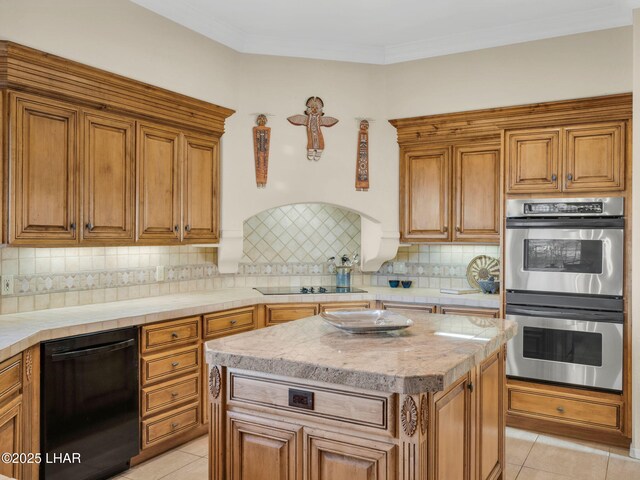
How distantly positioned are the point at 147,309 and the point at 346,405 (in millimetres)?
1917

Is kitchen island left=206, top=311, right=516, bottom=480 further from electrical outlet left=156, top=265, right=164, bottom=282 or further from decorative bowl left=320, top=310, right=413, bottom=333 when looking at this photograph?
electrical outlet left=156, top=265, right=164, bottom=282

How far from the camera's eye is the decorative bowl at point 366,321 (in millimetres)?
2395

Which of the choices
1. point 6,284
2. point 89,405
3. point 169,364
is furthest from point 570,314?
point 6,284

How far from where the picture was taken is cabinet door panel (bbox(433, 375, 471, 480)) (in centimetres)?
194

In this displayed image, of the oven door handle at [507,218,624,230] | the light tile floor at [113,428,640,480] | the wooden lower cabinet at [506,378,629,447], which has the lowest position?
the light tile floor at [113,428,640,480]

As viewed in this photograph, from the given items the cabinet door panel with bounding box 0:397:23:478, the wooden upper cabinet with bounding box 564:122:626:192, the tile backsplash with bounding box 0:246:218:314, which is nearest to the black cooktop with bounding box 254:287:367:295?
the tile backsplash with bounding box 0:246:218:314

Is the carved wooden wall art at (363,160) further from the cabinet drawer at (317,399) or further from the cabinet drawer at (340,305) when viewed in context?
the cabinet drawer at (317,399)

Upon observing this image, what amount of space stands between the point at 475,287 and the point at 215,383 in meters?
3.02

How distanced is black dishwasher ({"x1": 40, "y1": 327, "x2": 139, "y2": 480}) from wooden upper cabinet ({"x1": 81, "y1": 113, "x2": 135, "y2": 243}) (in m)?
0.67

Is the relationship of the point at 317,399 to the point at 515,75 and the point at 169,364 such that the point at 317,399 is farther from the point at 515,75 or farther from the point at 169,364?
the point at 515,75

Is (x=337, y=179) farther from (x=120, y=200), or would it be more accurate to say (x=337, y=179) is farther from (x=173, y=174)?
(x=120, y=200)

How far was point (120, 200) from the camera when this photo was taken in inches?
135

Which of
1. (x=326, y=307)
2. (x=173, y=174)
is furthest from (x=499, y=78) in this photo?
(x=173, y=174)

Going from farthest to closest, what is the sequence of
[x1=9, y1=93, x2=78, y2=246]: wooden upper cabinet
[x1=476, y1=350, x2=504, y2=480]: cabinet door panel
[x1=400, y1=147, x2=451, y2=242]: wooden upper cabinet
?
[x1=400, y1=147, x2=451, y2=242]: wooden upper cabinet → [x1=9, y1=93, x2=78, y2=246]: wooden upper cabinet → [x1=476, y1=350, x2=504, y2=480]: cabinet door panel
